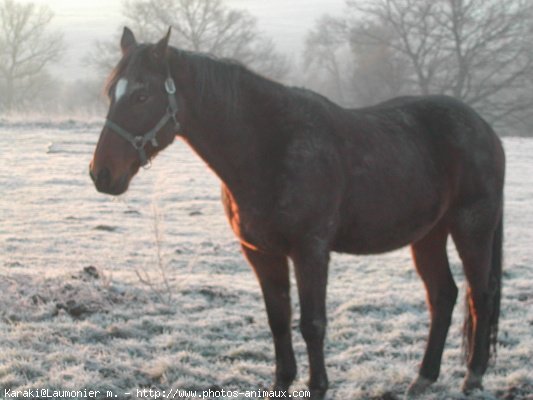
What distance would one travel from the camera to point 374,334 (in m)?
5.25

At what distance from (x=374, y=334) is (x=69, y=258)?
4180mm

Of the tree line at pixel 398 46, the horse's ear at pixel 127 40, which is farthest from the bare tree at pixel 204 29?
the horse's ear at pixel 127 40

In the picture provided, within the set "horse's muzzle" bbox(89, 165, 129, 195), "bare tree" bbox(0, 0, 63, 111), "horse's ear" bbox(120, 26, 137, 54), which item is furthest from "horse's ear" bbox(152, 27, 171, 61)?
"bare tree" bbox(0, 0, 63, 111)

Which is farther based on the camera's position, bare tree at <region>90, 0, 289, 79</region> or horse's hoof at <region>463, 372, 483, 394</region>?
bare tree at <region>90, 0, 289, 79</region>

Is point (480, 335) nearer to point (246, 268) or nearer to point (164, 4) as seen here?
point (246, 268)

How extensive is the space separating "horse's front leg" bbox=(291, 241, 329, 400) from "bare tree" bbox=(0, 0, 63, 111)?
179 feet

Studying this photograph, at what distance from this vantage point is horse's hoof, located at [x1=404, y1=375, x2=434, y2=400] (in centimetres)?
411

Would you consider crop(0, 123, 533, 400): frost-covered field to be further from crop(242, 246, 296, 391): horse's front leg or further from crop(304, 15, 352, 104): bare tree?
crop(304, 15, 352, 104): bare tree

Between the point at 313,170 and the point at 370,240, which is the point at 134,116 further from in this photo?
the point at 370,240

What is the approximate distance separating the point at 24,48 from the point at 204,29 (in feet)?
67.3

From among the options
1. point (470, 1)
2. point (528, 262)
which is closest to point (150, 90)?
point (528, 262)

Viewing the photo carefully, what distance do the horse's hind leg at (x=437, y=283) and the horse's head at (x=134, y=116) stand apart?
2.12 meters

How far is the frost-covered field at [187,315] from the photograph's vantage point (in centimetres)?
430

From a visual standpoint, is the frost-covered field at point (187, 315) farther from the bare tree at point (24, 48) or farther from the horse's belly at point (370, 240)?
the bare tree at point (24, 48)
